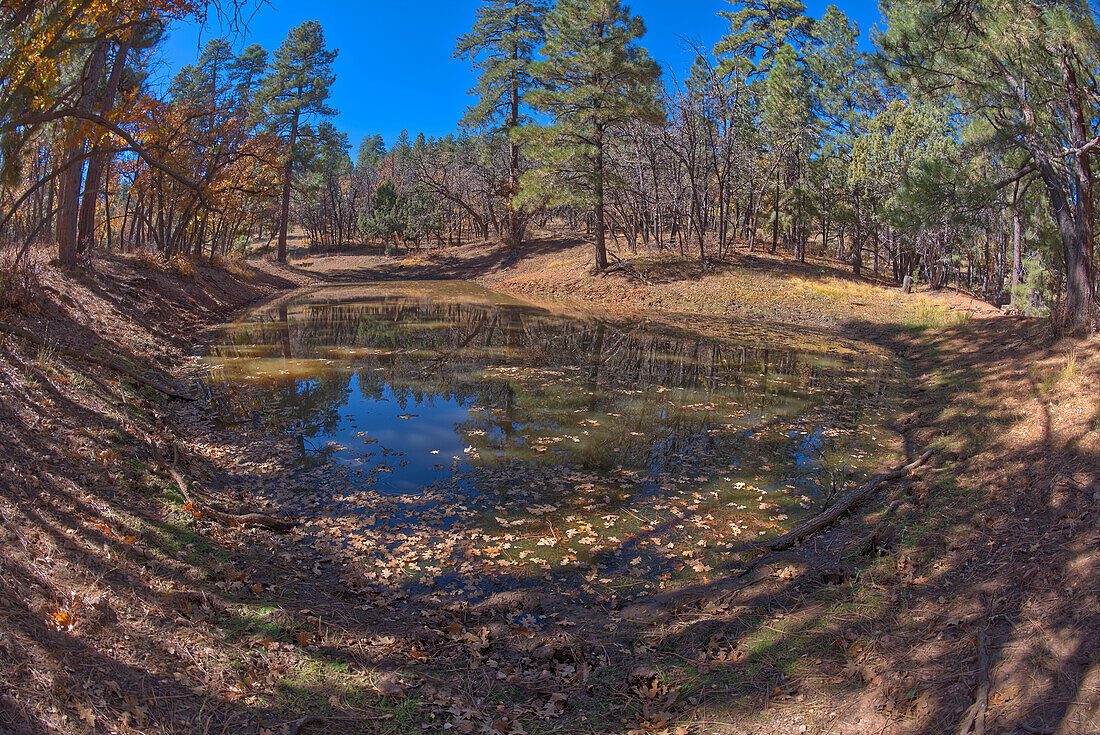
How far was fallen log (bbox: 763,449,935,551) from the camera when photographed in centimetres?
604

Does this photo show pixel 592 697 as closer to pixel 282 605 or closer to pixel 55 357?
pixel 282 605

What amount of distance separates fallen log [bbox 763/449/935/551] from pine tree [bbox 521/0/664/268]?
23802 millimetres

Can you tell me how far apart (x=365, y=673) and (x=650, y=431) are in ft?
21.8

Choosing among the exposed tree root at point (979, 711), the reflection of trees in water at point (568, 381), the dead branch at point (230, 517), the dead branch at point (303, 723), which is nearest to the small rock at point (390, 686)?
the dead branch at point (303, 723)

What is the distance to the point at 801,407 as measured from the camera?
11477mm

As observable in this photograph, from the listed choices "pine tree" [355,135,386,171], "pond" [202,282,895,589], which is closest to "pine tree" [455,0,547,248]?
"pond" [202,282,895,589]

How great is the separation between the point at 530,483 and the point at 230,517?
3.36 meters

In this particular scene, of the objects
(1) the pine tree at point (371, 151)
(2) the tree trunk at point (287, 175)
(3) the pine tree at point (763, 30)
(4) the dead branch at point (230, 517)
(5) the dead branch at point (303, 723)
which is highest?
(1) the pine tree at point (371, 151)

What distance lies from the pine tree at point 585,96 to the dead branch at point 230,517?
1006 inches

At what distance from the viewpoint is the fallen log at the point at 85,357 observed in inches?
297

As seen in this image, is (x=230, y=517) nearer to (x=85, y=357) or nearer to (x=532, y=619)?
(x=532, y=619)

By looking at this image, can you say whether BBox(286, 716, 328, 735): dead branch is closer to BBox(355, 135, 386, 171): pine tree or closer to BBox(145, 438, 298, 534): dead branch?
BBox(145, 438, 298, 534): dead branch

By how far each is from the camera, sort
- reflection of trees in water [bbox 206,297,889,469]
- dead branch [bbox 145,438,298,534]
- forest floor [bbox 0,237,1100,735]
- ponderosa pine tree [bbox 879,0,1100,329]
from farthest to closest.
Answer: reflection of trees in water [bbox 206,297,889,469] → ponderosa pine tree [bbox 879,0,1100,329] → dead branch [bbox 145,438,298,534] → forest floor [bbox 0,237,1100,735]

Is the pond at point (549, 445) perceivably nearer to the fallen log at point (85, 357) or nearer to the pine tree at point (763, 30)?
the fallen log at point (85, 357)
